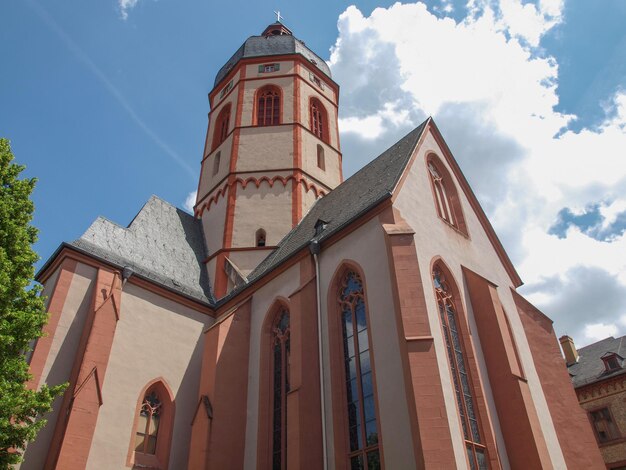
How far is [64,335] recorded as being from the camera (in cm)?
1220

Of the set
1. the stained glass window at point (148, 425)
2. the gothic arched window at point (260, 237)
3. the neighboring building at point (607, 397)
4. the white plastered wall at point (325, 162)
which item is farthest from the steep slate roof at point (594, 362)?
the stained glass window at point (148, 425)

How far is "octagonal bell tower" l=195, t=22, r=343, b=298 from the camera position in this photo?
60.3ft

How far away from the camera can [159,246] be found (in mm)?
17266

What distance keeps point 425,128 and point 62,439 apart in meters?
12.0

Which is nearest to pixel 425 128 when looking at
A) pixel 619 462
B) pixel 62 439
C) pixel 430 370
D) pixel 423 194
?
pixel 423 194

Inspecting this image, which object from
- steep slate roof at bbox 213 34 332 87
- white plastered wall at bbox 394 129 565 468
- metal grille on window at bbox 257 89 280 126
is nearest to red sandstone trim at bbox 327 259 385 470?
white plastered wall at bbox 394 129 565 468

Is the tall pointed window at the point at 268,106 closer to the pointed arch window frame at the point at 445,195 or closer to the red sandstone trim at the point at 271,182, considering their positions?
the red sandstone trim at the point at 271,182

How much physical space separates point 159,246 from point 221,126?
8.43m

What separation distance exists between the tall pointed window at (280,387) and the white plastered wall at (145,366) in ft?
8.39

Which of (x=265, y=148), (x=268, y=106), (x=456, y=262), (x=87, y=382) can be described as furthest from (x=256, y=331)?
(x=268, y=106)

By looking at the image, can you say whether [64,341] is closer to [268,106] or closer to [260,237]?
[260,237]

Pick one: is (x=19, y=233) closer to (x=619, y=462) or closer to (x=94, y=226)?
(x=94, y=226)

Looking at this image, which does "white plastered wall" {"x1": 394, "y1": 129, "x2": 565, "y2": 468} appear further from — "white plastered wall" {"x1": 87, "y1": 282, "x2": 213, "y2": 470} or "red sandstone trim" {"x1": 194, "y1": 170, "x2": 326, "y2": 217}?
"white plastered wall" {"x1": 87, "y1": 282, "x2": 213, "y2": 470}

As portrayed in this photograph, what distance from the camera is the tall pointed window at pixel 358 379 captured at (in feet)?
32.4
